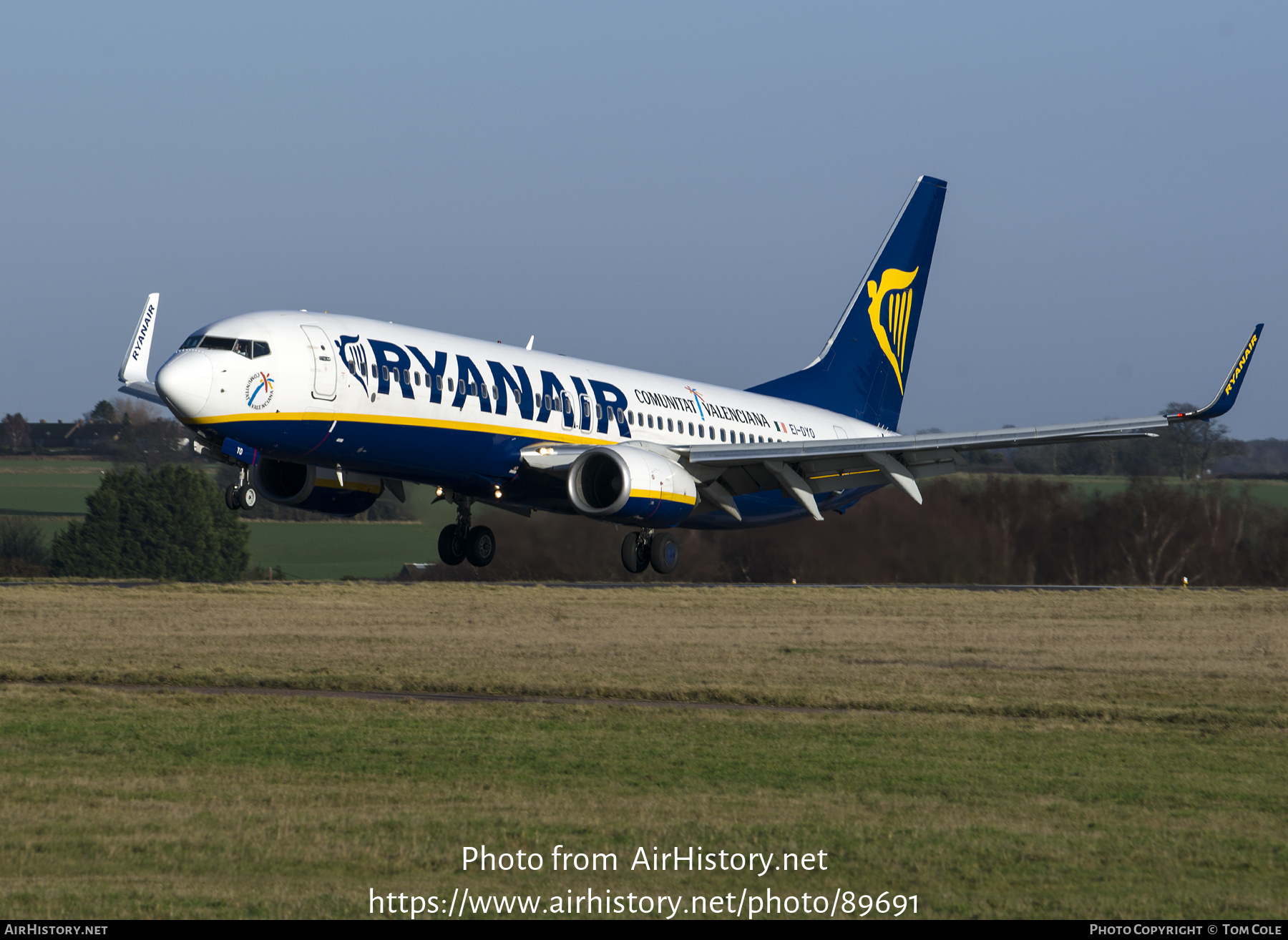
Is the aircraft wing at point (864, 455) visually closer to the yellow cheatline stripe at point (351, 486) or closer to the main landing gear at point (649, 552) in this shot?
the main landing gear at point (649, 552)

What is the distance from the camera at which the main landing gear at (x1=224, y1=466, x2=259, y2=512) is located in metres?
28.7

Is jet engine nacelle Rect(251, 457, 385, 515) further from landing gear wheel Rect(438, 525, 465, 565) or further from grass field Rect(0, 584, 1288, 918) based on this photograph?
grass field Rect(0, 584, 1288, 918)

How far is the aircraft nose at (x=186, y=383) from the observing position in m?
26.8

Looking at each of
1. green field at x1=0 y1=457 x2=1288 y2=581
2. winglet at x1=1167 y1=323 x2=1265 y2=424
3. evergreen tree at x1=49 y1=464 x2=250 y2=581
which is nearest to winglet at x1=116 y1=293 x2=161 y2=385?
winglet at x1=1167 y1=323 x2=1265 y2=424

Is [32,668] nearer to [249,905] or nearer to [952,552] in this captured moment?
[249,905]

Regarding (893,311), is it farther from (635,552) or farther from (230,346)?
(230,346)

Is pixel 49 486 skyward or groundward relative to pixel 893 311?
groundward

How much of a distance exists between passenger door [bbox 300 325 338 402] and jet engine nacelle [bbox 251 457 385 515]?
3841mm

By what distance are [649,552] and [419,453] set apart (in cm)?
737

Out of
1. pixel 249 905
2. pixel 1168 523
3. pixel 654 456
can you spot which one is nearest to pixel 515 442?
pixel 654 456

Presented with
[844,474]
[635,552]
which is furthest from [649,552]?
[844,474]

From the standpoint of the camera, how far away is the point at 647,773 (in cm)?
2434

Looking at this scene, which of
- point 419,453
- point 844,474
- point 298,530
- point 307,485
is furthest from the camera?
point 298,530

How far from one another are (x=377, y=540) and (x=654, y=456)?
3267 inches
